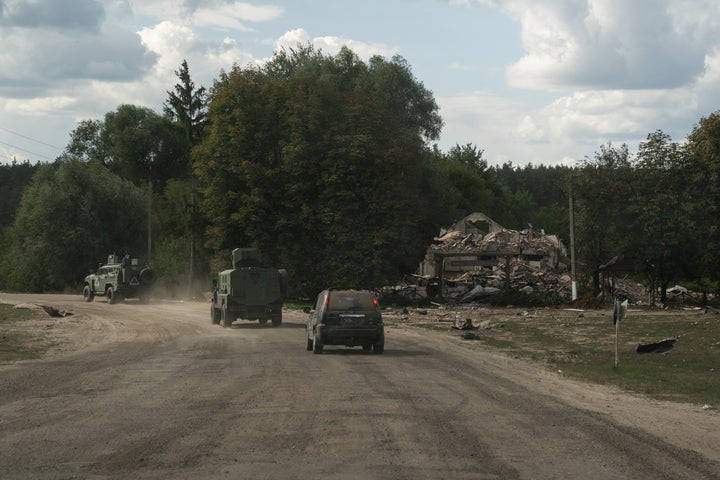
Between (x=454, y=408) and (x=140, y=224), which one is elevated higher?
(x=140, y=224)

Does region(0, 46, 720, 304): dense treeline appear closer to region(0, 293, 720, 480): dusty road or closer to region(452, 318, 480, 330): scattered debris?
region(452, 318, 480, 330): scattered debris

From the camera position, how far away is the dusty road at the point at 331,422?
362 inches

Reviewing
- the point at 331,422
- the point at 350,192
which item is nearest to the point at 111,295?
the point at 350,192

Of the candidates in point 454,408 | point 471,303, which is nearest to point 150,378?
point 454,408

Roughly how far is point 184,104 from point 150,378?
4919cm

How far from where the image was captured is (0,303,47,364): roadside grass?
23.1 metres

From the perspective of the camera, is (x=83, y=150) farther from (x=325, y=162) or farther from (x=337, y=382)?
(x=337, y=382)

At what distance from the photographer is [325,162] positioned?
50.1 meters

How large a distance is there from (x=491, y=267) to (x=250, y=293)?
2918 centimetres

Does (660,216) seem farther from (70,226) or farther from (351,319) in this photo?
(70,226)

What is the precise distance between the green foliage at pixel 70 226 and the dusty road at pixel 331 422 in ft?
157

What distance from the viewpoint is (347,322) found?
23359 mm

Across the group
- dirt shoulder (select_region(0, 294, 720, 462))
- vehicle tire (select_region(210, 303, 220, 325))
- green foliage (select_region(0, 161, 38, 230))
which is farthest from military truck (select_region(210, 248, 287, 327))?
green foliage (select_region(0, 161, 38, 230))

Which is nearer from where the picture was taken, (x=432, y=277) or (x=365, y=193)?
(x=365, y=193)
